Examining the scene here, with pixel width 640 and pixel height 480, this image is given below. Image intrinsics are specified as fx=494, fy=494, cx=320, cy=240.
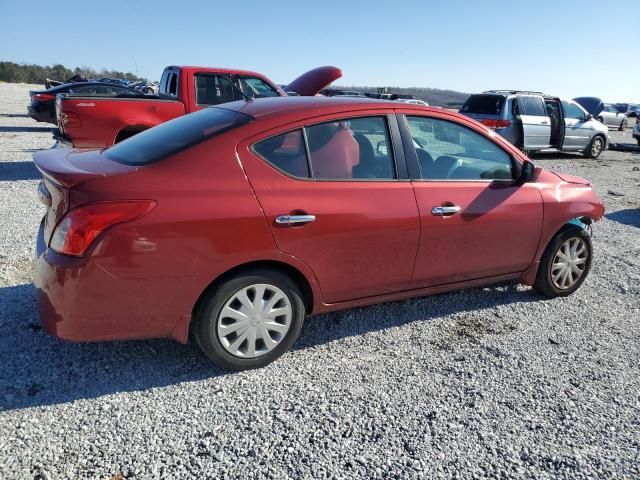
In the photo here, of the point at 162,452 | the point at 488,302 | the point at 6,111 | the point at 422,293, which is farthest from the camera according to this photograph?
the point at 6,111

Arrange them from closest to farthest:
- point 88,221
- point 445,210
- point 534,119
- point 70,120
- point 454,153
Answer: point 88,221
point 445,210
point 454,153
point 70,120
point 534,119

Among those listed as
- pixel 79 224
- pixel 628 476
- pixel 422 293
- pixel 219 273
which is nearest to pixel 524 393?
pixel 628 476

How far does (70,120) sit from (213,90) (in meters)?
2.40

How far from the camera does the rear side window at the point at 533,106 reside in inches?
509

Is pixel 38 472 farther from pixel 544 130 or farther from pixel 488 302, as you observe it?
pixel 544 130

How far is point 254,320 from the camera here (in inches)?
119

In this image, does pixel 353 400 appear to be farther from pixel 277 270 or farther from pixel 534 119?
pixel 534 119

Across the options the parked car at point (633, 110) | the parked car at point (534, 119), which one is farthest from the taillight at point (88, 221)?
the parked car at point (633, 110)

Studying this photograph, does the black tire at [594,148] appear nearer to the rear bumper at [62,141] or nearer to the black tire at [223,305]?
the rear bumper at [62,141]

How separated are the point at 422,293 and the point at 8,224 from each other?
4847 mm

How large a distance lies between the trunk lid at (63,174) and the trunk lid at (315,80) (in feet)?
19.2

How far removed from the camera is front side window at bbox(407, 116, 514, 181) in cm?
357

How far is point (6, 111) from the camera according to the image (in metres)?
22.5

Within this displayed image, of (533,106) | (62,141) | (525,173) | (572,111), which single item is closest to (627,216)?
(525,173)
